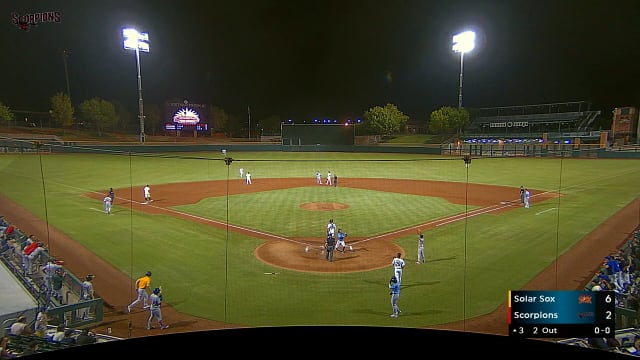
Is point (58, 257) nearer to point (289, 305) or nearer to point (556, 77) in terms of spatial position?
point (289, 305)

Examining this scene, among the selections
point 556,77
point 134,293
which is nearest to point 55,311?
point 134,293

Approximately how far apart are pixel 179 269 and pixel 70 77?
186 feet

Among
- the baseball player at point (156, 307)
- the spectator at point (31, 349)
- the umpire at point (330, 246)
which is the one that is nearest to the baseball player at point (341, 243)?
the umpire at point (330, 246)

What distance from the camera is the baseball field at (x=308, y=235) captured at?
1022 cm

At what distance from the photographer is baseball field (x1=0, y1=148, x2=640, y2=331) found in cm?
1022

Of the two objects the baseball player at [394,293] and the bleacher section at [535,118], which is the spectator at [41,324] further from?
the bleacher section at [535,118]

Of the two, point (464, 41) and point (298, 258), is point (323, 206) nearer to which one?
point (298, 258)

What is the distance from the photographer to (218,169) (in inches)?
1597

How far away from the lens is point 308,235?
53.8 ft
